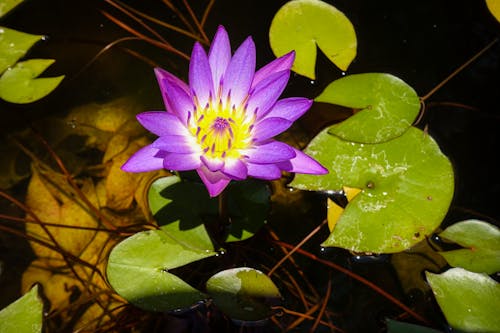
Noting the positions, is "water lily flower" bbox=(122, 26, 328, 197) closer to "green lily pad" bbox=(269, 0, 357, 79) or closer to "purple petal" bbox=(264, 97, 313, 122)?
"purple petal" bbox=(264, 97, 313, 122)

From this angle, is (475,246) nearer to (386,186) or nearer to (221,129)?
(386,186)

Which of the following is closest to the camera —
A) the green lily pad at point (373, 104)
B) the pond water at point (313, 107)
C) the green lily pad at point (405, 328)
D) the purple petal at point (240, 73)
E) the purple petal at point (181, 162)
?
the purple petal at point (181, 162)

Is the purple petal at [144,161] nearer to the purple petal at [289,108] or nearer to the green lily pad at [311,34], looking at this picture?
the purple petal at [289,108]

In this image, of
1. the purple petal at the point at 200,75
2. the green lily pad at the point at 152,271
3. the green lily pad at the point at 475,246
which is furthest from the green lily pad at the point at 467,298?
the purple petal at the point at 200,75

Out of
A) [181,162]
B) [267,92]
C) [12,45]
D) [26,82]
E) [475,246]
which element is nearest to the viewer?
[181,162]

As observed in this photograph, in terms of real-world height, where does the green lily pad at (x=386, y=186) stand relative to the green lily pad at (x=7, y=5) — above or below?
below

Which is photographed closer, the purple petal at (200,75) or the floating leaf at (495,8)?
the purple petal at (200,75)

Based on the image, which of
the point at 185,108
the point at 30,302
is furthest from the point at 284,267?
the point at 30,302

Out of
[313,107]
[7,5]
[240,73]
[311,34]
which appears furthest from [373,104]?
[7,5]
